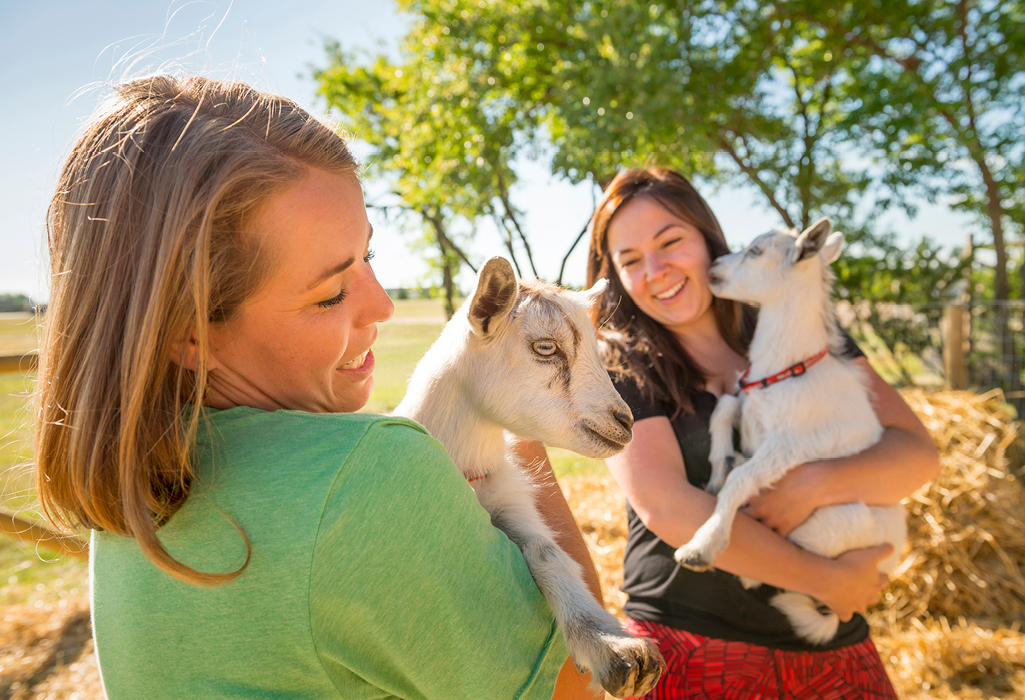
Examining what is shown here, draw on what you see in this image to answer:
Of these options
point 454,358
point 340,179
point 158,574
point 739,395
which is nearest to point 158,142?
point 340,179

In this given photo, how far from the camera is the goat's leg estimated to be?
2387 mm

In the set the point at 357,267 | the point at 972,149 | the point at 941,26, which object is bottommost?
the point at 357,267

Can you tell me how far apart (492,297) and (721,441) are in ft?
4.50

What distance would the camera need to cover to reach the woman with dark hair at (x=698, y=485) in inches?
70.4

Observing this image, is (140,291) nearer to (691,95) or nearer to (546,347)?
(546,347)

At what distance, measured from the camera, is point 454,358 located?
1.58m

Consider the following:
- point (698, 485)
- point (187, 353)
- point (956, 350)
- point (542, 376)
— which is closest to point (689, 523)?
point (698, 485)

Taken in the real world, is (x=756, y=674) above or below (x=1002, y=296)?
below

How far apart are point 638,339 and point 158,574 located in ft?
5.69

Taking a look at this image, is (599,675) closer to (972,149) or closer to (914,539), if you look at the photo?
(914,539)

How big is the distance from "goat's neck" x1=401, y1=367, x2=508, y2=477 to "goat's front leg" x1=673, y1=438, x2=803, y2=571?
2.37 feet

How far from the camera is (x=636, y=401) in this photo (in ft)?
6.65

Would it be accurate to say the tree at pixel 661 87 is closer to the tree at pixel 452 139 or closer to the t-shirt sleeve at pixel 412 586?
the tree at pixel 452 139

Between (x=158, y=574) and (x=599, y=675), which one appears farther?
(x=599, y=675)
